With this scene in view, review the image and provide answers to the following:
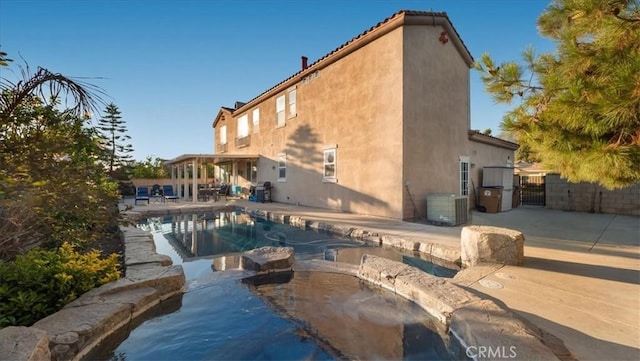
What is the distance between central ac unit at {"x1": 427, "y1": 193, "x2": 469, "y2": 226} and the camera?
952 cm

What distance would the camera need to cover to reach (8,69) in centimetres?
256

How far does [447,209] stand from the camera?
9609mm

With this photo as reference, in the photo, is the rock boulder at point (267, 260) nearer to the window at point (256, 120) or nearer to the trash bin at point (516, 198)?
the trash bin at point (516, 198)

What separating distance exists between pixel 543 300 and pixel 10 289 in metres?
6.29

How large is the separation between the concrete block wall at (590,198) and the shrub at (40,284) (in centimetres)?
1630

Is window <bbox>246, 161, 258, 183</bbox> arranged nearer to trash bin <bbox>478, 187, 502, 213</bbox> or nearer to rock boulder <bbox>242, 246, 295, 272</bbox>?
trash bin <bbox>478, 187, 502, 213</bbox>

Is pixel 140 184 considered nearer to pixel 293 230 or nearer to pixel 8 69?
pixel 293 230

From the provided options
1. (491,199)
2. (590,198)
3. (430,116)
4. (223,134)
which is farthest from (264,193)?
(590,198)

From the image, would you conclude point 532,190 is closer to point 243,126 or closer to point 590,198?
point 590,198

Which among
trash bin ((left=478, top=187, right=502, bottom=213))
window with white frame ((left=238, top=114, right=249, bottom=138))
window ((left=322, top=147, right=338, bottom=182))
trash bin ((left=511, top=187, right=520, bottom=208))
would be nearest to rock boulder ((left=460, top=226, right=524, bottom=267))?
window ((left=322, top=147, right=338, bottom=182))

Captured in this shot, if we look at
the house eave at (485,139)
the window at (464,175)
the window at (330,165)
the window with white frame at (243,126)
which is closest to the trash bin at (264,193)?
the window at (330,165)

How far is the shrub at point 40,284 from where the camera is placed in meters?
3.19

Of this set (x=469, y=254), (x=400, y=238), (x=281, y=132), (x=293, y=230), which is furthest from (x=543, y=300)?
(x=281, y=132)

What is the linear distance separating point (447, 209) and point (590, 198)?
7867 millimetres
